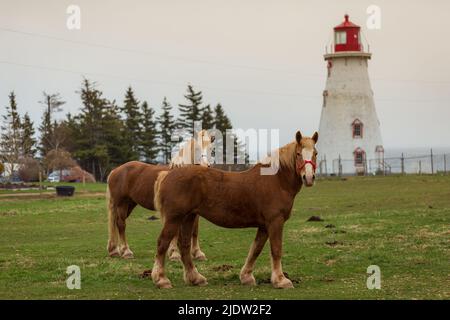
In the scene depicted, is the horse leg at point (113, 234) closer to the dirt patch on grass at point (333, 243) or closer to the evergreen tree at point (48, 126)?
the dirt patch on grass at point (333, 243)

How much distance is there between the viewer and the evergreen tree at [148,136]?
72.3 metres

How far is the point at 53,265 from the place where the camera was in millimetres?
15539

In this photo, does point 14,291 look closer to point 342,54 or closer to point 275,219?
point 275,219

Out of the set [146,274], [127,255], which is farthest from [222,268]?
[127,255]

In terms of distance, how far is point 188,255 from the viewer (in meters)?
13.4

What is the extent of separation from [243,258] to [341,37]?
5240 cm

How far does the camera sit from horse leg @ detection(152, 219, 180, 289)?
1292 cm

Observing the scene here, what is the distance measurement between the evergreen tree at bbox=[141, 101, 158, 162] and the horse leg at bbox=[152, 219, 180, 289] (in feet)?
193

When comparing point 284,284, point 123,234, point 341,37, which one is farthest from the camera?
point 341,37

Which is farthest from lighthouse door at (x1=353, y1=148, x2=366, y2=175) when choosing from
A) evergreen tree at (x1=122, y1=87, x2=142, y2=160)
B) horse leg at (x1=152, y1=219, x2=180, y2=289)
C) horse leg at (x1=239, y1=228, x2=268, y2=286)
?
horse leg at (x1=152, y1=219, x2=180, y2=289)

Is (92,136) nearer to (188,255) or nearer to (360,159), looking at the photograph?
(360,159)
